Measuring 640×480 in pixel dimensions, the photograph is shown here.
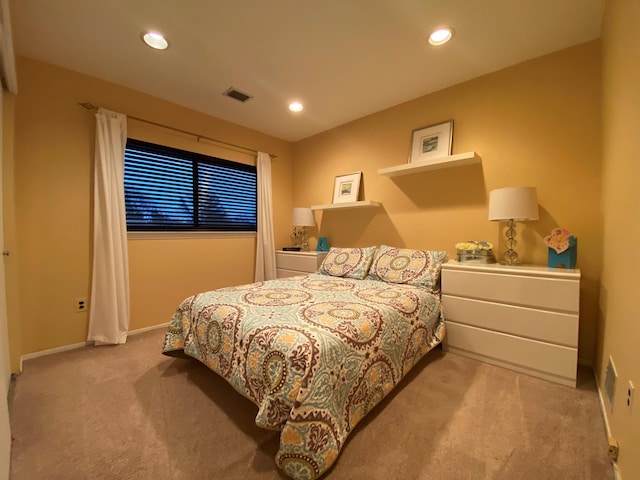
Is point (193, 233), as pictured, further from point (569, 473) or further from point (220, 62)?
point (569, 473)

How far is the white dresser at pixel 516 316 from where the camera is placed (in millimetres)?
1782

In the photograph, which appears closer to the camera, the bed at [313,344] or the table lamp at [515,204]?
the bed at [313,344]

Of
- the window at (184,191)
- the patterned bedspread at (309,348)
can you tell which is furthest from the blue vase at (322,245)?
the patterned bedspread at (309,348)

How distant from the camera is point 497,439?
1.34 m

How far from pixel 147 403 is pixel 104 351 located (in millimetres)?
1107

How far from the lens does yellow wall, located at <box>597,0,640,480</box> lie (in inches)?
42.1

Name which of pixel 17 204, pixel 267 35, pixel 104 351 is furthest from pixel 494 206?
pixel 17 204

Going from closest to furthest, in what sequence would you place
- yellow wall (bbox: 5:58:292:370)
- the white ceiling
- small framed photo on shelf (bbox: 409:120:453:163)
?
the white ceiling, yellow wall (bbox: 5:58:292:370), small framed photo on shelf (bbox: 409:120:453:163)

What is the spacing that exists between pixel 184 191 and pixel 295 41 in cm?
198

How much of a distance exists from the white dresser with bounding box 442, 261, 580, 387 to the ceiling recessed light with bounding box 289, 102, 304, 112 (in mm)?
2272

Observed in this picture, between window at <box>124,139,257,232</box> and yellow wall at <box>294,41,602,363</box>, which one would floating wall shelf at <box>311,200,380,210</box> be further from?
window at <box>124,139,257,232</box>

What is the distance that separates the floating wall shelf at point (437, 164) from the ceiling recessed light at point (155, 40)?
7.13 ft

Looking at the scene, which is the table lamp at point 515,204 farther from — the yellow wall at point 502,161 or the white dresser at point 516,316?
the white dresser at point 516,316

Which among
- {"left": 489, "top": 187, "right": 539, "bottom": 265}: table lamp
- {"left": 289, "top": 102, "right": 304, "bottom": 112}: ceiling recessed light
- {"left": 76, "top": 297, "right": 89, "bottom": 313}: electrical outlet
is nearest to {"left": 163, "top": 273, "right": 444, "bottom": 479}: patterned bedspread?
{"left": 489, "top": 187, "right": 539, "bottom": 265}: table lamp
